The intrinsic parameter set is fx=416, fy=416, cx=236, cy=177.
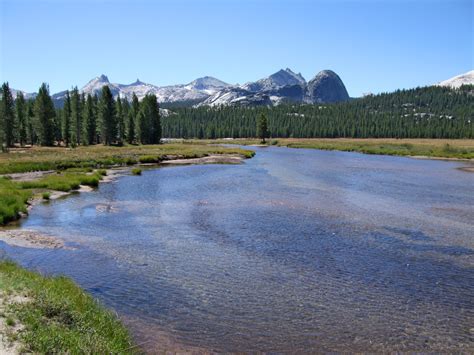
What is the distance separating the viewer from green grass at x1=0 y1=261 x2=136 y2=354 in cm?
1016

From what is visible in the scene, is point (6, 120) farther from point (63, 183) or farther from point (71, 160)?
point (63, 183)

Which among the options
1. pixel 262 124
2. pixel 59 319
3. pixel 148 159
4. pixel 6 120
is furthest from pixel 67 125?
pixel 59 319

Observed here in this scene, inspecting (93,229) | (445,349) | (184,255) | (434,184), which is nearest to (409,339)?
(445,349)

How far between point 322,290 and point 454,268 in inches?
324

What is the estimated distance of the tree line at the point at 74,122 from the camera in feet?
345

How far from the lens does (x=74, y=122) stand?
390ft

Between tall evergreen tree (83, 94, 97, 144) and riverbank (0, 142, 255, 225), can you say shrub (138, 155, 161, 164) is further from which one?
tall evergreen tree (83, 94, 97, 144)

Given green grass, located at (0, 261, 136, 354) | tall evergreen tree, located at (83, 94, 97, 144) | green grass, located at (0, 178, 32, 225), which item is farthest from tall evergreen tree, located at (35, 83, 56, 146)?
green grass, located at (0, 261, 136, 354)

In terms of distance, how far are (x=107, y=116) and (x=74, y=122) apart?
35.7ft

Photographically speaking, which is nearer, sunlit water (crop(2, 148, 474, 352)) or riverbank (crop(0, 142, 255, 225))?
sunlit water (crop(2, 148, 474, 352))

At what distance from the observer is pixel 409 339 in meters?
14.2

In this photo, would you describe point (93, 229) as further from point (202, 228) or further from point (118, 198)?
point (118, 198)

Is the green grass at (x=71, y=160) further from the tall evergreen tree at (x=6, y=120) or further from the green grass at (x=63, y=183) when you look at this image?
the tall evergreen tree at (x=6, y=120)

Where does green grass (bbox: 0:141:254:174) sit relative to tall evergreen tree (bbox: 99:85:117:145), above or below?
below
